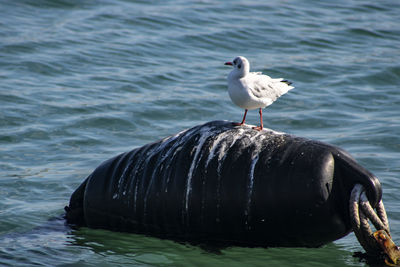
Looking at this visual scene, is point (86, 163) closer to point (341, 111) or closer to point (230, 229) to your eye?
point (230, 229)

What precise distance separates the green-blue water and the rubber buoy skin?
0.27 meters

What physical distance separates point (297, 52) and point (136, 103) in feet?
15.3

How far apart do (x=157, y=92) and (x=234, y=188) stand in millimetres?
6522

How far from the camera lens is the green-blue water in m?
6.31

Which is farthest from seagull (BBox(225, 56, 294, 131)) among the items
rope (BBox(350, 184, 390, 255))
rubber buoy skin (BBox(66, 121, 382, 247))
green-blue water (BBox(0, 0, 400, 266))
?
green-blue water (BBox(0, 0, 400, 266))

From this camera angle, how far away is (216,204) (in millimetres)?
5719

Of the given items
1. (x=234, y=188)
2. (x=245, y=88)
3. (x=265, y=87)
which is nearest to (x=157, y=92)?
(x=265, y=87)

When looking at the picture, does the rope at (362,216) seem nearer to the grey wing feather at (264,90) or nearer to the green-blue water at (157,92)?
the green-blue water at (157,92)

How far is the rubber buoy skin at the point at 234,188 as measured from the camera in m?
5.46

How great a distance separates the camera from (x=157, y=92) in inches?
473

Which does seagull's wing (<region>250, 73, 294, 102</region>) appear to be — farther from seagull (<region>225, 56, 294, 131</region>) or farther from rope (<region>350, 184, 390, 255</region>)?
rope (<region>350, 184, 390, 255</region>)

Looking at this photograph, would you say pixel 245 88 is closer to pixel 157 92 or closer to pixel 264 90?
pixel 264 90

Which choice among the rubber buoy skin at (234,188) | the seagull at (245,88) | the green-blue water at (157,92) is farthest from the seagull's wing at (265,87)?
the green-blue water at (157,92)

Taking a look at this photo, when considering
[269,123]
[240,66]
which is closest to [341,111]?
[269,123]
